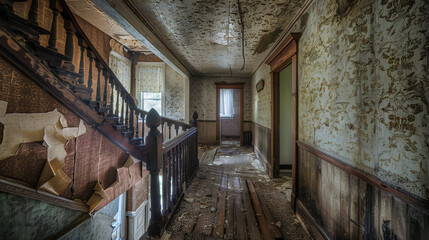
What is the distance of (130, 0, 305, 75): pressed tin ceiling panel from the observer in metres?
2.06

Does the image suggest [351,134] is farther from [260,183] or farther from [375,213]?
[260,183]

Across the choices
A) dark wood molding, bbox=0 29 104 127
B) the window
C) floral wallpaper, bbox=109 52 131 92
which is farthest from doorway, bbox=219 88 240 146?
dark wood molding, bbox=0 29 104 127

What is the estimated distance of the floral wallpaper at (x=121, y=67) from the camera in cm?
491

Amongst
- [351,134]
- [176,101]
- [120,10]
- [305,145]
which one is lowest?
[305,145]

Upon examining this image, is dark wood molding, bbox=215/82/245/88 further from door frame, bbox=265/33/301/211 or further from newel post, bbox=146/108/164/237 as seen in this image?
newel post, bbox=146/108/164/237

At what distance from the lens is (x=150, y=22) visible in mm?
2561

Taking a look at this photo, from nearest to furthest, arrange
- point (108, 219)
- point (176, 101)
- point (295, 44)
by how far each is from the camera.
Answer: point (295, 44) → point (108, 219) → point (176, 101)

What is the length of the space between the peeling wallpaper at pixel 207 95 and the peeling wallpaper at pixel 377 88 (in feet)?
15.2

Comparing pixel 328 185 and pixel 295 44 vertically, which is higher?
pixel 295 44

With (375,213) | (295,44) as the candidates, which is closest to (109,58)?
(295,44)

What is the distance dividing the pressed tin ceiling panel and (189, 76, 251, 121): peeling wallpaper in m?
2.07

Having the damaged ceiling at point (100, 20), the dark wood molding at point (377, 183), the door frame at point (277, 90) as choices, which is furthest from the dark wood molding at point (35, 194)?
the damaged ceiling at point (100, 20)

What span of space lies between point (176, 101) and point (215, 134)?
6.07 ft

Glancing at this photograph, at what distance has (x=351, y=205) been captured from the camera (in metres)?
1.25
